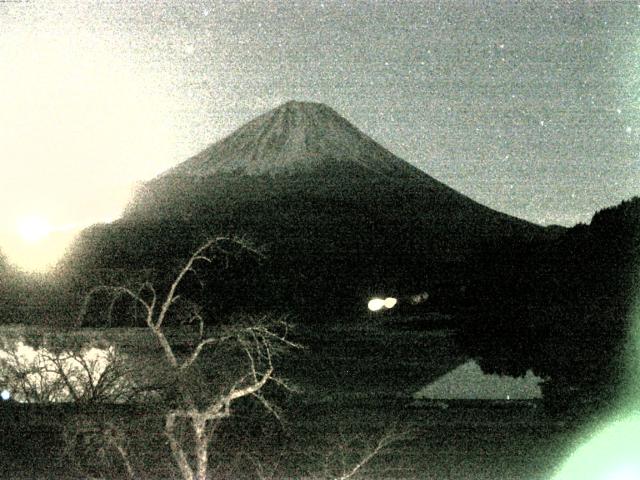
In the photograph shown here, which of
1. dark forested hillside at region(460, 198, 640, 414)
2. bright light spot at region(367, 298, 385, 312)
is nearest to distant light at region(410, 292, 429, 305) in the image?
bright light spot at region(367, 298, 385, 312)

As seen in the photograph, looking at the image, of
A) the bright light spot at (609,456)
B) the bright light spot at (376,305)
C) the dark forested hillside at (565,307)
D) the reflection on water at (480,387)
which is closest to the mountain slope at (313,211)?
the bright light spot at (376,305)

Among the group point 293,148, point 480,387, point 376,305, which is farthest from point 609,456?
point 293,148

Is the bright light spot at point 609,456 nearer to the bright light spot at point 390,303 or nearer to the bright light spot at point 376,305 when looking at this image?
the bright light spot at point 390,303

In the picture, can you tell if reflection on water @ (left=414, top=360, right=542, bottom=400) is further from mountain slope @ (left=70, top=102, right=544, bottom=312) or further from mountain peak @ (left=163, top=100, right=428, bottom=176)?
mountain peak @ (left=163, top=100, right=428, bottom=176)

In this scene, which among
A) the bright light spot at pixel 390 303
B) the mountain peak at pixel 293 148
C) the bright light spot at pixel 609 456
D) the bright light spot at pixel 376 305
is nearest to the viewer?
the bright light spot at pixel 609 456

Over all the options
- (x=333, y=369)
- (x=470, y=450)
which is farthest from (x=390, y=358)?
(x=470, y=450)

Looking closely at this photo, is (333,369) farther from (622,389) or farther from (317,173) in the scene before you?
(317,173)

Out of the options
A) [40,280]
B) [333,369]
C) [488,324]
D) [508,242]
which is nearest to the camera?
[333,369]
